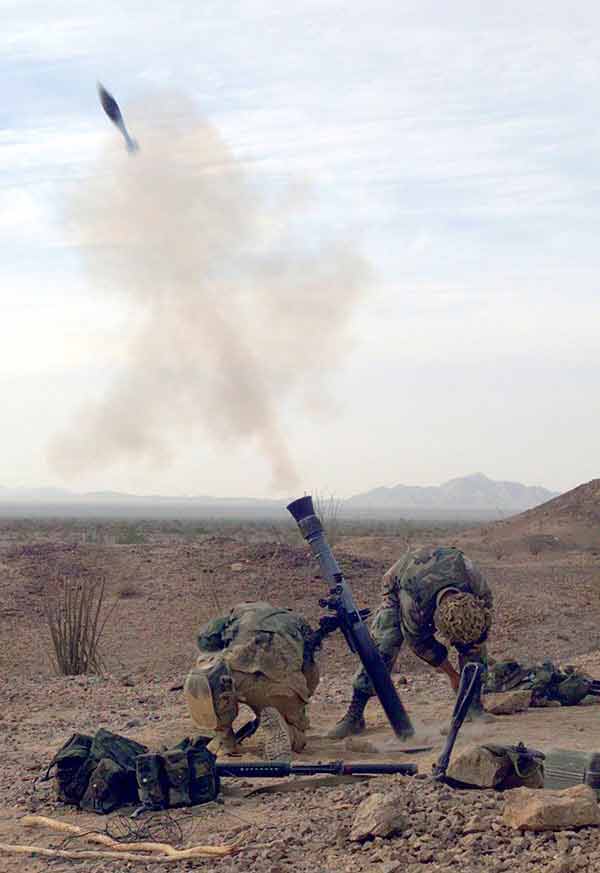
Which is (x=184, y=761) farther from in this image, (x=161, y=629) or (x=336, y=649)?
(x=161, y=629)

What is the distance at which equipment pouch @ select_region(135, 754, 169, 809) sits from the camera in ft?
21.9

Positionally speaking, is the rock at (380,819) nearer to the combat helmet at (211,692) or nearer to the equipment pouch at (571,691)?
the combat helmet at (211,692)

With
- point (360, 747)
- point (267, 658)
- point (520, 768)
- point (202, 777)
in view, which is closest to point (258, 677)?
point (267, 658)

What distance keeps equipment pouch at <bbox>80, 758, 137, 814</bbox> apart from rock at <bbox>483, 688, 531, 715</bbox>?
339 cm

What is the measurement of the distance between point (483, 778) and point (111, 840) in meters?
1.98

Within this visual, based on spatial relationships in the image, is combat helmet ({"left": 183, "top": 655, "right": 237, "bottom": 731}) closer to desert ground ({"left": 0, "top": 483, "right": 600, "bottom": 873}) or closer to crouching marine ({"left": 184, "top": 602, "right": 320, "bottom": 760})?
crouching marine ({"left": 184, "top": 602, "right": 320, "bottom": 760})

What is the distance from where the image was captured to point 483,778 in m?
6.48

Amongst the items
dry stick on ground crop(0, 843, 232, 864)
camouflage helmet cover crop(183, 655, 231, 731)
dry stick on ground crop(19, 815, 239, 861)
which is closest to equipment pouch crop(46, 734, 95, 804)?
dry stick on ground crop(19, 815, 239, 861)

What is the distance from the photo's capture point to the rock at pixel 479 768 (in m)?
6.46

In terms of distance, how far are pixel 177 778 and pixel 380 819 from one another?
1401mm

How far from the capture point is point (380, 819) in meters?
5.85

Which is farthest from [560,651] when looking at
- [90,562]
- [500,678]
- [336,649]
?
[90,562]

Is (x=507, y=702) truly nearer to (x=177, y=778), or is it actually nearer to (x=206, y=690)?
(x=206, y=690)

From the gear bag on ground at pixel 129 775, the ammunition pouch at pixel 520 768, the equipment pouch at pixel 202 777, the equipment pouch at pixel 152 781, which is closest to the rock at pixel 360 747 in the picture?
the gear bag on ground at pixel 129 775
